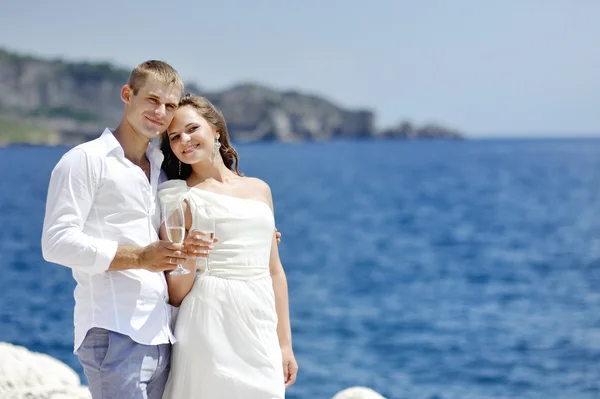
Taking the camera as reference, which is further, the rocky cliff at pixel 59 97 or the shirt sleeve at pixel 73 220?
the rocky cliff at pixel 59 97

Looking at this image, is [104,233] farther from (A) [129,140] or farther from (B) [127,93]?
(B) [127,93]

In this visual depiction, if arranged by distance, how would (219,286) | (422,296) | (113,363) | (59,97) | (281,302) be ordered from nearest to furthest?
(113,363)
(219,286)
(281,302)
(422,296)
(59,97)

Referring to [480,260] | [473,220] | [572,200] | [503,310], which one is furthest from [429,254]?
[572,200]

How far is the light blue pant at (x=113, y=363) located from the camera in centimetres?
362

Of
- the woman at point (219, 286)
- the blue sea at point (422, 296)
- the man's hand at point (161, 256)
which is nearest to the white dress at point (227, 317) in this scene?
the woman at point (219, 286)

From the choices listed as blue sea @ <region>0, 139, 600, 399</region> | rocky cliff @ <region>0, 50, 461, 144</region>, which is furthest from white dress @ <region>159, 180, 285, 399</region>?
rocky cliff @ <region>0, 50, 461, 144</region>

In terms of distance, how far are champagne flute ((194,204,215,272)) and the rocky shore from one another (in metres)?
2.38

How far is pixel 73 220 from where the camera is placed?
3.51m

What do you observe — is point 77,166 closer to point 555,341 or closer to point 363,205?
point 555,341

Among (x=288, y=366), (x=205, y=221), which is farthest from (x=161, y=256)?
(x=288, y=366)

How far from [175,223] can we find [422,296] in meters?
19.2

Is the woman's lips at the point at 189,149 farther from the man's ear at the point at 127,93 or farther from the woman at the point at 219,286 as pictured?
the man's ear at the point at 127,93

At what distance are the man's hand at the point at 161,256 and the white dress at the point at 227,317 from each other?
358 mm

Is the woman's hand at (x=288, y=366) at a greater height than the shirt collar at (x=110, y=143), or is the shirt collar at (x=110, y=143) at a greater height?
the shirt collar at (x=110, y=143)
